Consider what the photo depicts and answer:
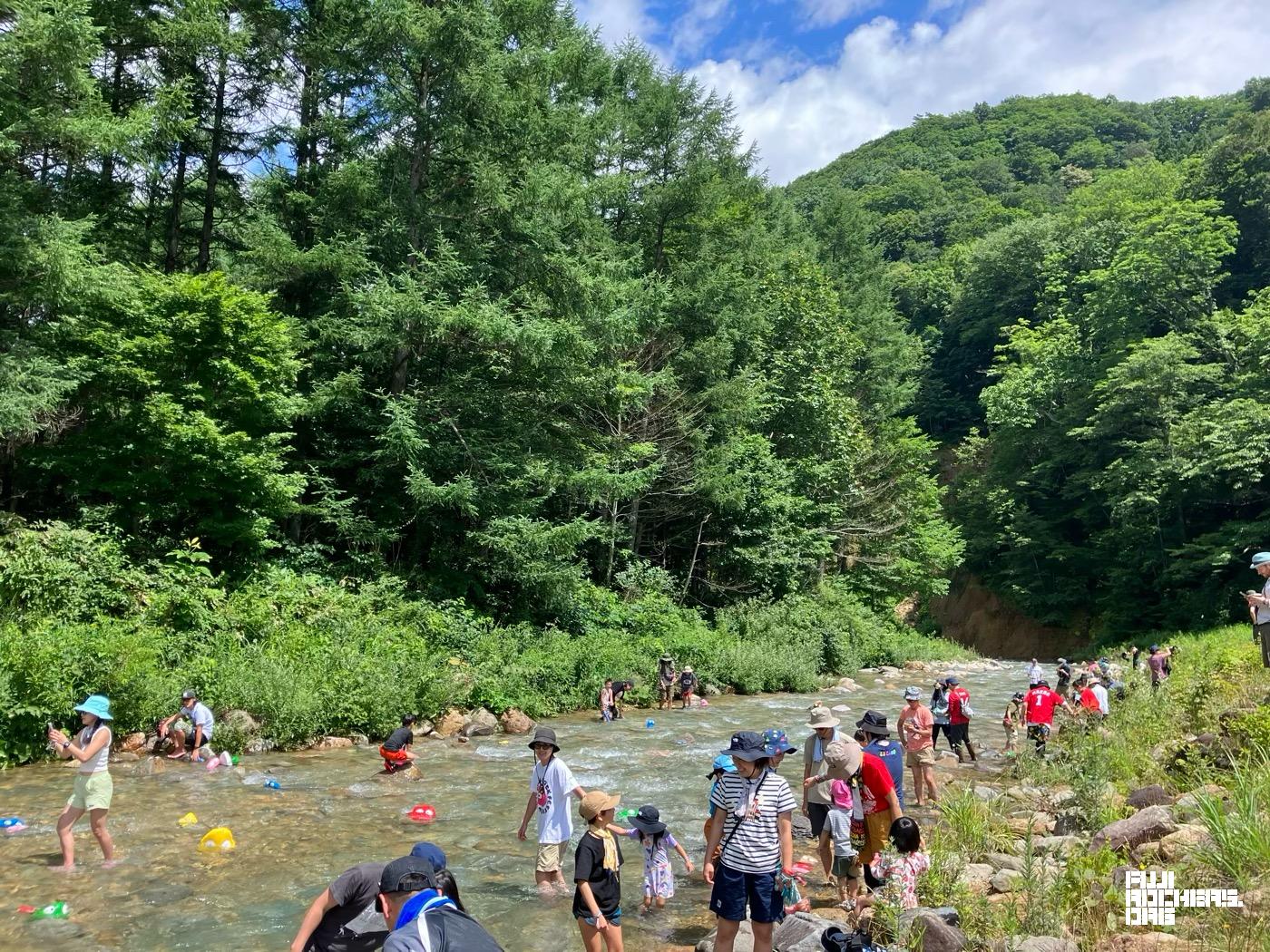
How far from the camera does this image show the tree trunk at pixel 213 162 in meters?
22.7

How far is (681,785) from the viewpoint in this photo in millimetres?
12891

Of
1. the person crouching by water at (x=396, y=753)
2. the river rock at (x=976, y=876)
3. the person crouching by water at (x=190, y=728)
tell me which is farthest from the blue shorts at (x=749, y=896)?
the person crouching by water at (x=190, y=728)

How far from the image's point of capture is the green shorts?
26.9ft

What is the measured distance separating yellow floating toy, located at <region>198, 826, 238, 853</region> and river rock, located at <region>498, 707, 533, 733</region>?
26.0 feet

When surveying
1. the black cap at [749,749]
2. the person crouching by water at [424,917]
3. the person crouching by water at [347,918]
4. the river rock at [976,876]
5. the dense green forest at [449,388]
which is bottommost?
the river rock at [976,876]

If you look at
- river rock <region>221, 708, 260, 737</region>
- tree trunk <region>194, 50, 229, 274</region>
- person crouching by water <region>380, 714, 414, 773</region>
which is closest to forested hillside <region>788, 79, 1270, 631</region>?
person crouching by water <region>380, 714, 414, 773</region>

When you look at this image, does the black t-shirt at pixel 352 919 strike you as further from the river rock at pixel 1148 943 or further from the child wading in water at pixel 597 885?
the river rock at pixel 1148 943

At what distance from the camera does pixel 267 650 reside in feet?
52.1

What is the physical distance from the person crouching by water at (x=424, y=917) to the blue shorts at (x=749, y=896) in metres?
2.68

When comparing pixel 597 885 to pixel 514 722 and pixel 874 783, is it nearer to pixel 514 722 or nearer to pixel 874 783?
pixel 874 783

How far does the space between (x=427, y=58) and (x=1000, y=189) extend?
99977mm

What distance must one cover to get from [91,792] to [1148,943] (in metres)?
9.25

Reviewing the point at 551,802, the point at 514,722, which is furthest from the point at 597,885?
the point at 514,722

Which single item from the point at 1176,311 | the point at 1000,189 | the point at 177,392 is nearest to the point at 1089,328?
the point at 1176,311
